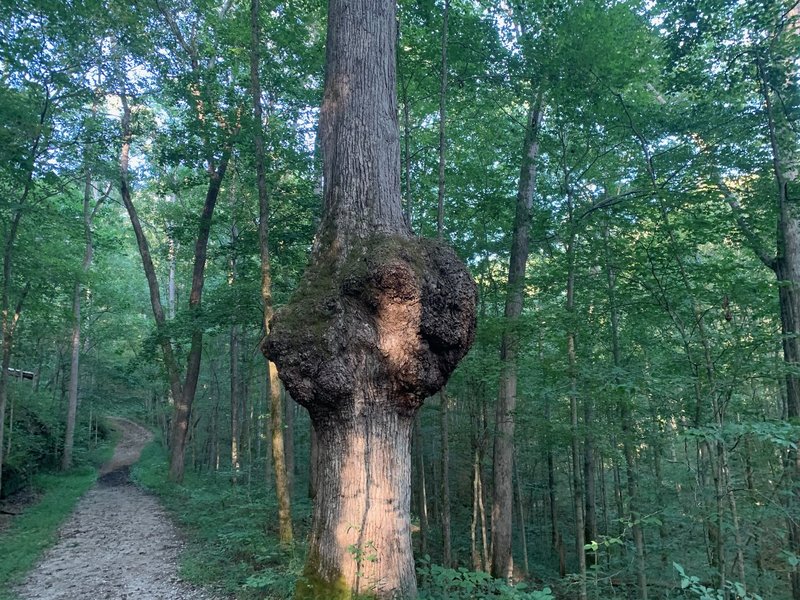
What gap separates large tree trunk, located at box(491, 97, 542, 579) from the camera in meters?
8.34

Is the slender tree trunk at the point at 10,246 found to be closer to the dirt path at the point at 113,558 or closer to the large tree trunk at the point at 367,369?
the dirt path at the point at 113,558

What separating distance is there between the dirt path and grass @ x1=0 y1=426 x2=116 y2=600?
186 mm

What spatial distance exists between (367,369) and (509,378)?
533 centimetres

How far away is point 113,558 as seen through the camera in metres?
7.36

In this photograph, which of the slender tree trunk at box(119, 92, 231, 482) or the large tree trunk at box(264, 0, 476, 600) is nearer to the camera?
the large tree trunk at box(264, 0, 476, 600)

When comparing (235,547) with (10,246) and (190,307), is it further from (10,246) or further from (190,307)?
(10,246)

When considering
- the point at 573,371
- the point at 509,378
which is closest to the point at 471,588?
the point at 573,371

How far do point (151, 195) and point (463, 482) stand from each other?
19567mm

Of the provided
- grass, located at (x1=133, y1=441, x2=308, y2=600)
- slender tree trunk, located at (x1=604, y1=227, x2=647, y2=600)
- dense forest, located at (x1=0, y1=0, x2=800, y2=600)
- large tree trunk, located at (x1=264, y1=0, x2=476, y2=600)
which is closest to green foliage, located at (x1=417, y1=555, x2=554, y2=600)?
dense forest, located at (x1=0, y1=0, x2=800, y2=600)

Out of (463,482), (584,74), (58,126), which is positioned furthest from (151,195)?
(584,74)

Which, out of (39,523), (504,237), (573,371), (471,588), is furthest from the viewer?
(504,237)

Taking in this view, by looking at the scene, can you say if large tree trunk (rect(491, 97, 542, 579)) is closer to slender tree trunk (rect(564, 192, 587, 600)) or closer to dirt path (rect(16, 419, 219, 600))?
slender tree trunk (rect(564, 192, 587, 600))

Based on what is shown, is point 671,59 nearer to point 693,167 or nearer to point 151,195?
point 693,167

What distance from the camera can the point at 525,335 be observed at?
7.59 m
